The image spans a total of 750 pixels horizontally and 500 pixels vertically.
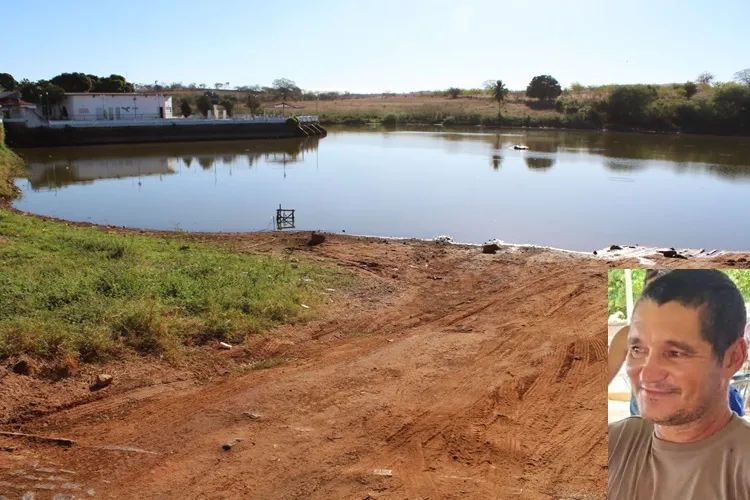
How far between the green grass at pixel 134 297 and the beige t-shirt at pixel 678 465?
5.58 meters

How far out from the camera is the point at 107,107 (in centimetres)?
5834

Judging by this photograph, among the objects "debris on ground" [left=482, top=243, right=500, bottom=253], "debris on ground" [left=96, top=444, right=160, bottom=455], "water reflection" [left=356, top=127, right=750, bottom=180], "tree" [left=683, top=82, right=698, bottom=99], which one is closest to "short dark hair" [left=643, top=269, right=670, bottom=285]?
"debris on ground" [left=96, top=444, right=160, bottom=455]

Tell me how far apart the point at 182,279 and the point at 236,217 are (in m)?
13.5

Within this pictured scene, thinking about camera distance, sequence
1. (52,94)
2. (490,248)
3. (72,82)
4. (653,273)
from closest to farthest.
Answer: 1. (653,273)
2. (490,248)
3. (52,94)
4. (72,82)

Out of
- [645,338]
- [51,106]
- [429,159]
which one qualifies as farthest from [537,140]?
[645,338]

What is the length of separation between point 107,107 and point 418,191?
4049 cm

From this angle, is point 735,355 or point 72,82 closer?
point 735,355

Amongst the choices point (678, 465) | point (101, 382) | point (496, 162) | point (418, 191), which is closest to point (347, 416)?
point (101, 382)

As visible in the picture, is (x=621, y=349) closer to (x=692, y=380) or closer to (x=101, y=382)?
(x=692, y=380)

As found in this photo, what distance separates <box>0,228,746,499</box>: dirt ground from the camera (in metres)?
4.93

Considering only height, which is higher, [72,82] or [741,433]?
[72,82]

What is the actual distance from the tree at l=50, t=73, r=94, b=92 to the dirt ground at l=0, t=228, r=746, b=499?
211 feet

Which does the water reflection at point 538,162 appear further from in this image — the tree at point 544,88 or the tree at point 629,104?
the tree at point 544,88

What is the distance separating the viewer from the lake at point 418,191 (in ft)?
69.7
